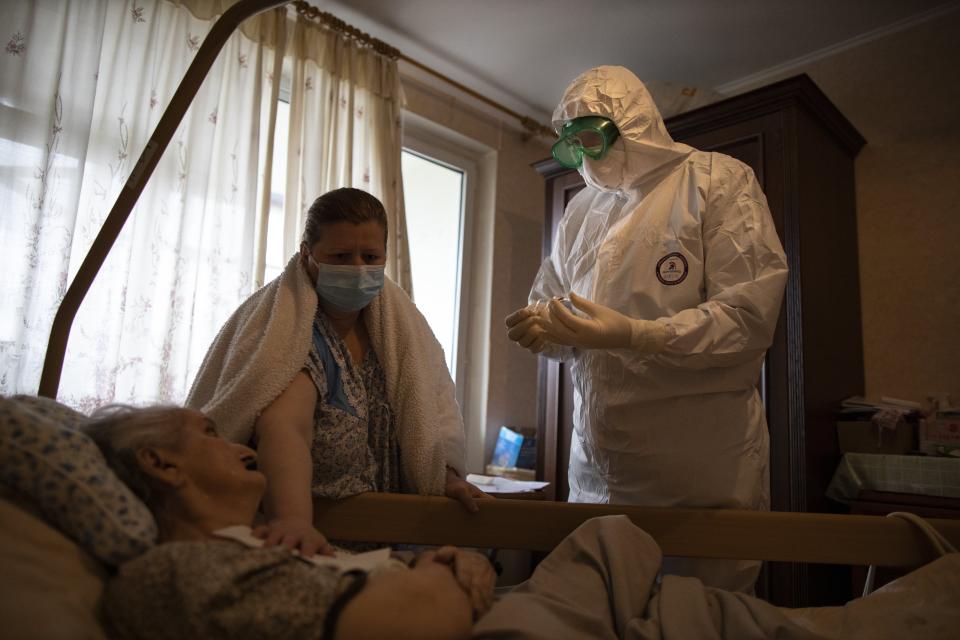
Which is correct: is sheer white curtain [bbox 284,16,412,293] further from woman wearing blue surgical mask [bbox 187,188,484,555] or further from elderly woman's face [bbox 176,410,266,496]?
elderly woman's face [bbox 176,410,266,496]

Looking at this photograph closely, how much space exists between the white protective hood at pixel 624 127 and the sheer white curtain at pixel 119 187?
132cm

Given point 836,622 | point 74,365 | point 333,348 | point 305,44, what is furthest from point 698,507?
point 305,44

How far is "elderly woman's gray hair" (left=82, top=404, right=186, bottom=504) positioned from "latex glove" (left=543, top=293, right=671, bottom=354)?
699 mm

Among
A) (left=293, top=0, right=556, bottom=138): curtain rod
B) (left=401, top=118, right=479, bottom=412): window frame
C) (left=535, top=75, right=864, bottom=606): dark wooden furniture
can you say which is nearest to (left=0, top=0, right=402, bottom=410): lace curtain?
(left=293, top=0, right=556, bottom=138): curtain rod

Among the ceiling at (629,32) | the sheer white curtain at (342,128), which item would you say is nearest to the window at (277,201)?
the sheer white curtain at (342,128)

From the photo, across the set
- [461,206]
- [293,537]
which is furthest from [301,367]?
[461,206]

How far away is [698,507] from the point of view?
4.32 feet

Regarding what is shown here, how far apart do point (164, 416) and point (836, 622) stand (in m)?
1.07

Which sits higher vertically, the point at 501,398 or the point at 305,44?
→ the point at 305,44

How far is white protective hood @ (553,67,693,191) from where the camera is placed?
1.50 metres

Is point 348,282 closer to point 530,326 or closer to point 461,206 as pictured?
point 530,326

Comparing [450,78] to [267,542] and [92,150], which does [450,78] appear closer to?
[92,150]

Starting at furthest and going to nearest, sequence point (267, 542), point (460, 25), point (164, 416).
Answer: point (460, 25)
point (164, 416)
point (267, 542)

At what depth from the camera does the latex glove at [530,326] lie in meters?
1.36
